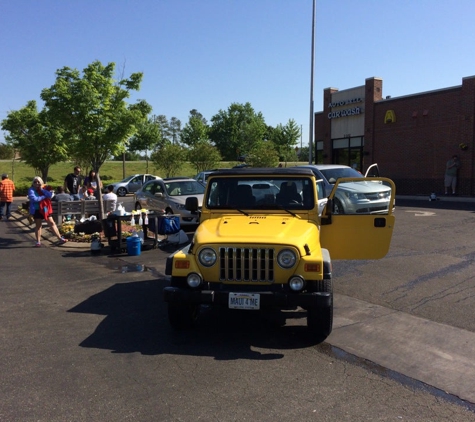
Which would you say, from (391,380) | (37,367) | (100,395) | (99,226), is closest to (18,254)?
(99,226)

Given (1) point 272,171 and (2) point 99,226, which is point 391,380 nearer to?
(1) point 272,171

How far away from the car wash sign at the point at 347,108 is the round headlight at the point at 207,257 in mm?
25092

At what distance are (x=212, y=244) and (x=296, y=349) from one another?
141 cm

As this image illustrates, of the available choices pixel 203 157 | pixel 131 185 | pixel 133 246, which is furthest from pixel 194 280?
pixel 203 157

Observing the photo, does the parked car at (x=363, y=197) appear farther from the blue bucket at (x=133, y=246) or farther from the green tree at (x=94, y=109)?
the green tree at (x=94, y=109)

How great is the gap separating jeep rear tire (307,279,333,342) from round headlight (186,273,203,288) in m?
1.20

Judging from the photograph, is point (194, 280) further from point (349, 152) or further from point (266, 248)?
point (349, 152)

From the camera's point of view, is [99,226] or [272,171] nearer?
[272,171]

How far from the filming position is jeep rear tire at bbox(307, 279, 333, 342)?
5.26m

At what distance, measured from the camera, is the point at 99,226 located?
1296cm

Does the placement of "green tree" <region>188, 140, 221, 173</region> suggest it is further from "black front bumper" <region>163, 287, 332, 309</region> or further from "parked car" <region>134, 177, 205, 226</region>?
"black front bumper" <region>163, 287, 332, 309</region>

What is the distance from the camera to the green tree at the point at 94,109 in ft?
43.2

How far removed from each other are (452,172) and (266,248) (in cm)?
1985

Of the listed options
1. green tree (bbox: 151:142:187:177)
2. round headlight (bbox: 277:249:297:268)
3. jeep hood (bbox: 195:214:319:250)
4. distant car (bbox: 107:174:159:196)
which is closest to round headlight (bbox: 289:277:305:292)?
Answer: round headlight (bbox: 277:249:297:268)
